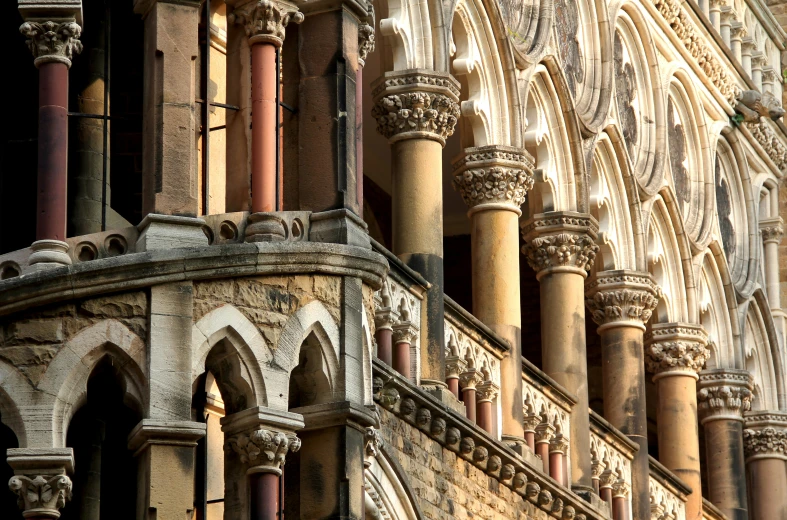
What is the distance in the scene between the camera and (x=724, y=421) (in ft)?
80.2

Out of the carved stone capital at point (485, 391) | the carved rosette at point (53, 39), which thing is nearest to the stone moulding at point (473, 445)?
the carved stone capital at point (485, 391)

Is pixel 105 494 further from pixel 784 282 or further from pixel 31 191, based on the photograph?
pixel 784 282

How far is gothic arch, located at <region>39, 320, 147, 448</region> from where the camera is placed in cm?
1194

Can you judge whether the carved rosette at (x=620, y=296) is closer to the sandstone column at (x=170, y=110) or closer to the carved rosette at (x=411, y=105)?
the carved rosette at (x=411, y=105)

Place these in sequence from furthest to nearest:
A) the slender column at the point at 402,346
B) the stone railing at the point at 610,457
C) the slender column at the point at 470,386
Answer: the stone railing at the point at 610,457
the slender column at the point at 470,386
the slender column at the point at 402,346

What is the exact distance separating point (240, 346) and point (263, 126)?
142 centimetres

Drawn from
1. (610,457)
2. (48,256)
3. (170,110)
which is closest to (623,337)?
(610,457)

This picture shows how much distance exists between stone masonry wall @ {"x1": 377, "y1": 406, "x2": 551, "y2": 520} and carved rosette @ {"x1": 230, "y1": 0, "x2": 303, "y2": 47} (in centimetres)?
297

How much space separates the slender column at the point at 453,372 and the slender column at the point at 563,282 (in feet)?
9.14

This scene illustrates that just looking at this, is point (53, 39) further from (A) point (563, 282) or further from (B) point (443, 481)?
(A) point (563, 282)

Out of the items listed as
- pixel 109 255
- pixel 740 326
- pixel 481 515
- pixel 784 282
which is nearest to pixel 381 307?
pixel 481 515

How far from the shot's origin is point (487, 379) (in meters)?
17.6

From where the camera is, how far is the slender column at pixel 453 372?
16.9 metres

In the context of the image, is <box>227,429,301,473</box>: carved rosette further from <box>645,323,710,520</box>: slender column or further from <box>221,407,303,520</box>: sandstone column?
<box>645,323,710,520</box>: slender column
